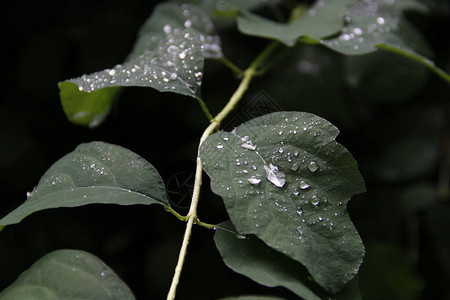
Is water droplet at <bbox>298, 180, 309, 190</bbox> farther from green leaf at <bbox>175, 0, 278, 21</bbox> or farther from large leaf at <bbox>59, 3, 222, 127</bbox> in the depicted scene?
green leaf at <bbox>175, 0, 278, 21</bbox>

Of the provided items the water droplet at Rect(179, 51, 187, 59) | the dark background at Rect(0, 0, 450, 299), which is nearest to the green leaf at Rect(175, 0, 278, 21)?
the dark background at Rect(0, 0, 450, 299)

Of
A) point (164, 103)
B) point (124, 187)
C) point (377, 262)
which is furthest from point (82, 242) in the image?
point (377, 262)

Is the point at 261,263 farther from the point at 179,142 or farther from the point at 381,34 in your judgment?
the point at 179,142

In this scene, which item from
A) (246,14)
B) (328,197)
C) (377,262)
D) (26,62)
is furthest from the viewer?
(26,62)

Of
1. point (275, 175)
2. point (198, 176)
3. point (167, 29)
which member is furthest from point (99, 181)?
point (167, 29)

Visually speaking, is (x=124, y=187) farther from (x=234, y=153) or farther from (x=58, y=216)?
(x=58, y=216)

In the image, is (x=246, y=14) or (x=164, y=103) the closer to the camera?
(x=246, y=14)

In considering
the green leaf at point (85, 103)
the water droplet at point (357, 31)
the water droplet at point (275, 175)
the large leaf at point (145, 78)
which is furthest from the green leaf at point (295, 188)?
the water droplet at point (357, 31)
